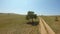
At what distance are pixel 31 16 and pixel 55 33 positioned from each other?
45.1m

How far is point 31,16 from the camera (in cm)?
4709

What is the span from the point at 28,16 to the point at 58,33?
45443 millimetres

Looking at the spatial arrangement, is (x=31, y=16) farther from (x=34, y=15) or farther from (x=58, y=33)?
(x=58, y=33)

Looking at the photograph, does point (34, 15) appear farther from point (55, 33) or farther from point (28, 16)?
point (55, 33)

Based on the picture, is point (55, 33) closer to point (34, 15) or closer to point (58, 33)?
point (58, 33)

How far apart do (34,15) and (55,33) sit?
4614cm

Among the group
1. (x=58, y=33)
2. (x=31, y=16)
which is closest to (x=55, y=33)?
(x=58, y=33)

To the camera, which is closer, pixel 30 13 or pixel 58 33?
pixel 58 33

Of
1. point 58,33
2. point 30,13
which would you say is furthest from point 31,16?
point 58,33

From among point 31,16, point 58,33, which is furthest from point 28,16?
point 58,33

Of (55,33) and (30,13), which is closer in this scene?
(55,33)

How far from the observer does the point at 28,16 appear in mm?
47531

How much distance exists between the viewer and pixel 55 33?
2.04 m

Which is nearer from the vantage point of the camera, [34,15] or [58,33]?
[58,33]
